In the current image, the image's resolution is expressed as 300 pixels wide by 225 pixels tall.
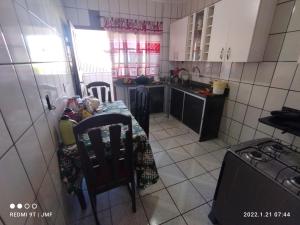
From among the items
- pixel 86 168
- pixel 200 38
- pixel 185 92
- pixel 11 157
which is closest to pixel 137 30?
pixel 200 38

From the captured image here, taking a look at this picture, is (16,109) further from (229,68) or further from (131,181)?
(229,68)

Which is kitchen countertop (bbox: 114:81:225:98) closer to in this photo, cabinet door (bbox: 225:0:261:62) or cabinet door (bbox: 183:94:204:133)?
cabinet door (bbox: 183:94:204:133)

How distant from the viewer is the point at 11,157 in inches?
21.2

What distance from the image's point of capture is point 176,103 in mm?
3049

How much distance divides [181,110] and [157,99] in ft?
2.28

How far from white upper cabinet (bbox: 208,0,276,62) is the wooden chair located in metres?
1.63

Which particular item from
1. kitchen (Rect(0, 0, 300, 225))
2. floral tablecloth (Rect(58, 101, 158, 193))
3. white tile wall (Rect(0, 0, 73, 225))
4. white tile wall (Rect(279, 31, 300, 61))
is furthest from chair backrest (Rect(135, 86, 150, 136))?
white tile wall (Rect(279, 31, 300, 61))

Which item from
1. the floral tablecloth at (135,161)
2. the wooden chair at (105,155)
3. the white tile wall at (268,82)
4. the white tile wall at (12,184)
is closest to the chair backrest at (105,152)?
the wooden chair at (105,155)

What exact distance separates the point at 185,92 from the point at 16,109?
242 cm

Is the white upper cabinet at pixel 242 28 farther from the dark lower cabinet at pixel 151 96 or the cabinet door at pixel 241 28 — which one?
the dark lower cabinet at pixel 151 96

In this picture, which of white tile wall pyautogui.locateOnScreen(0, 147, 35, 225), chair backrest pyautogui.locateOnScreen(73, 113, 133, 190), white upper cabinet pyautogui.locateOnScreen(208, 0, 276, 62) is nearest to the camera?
white tile wall pyautogui.locateOnScreen(0, 147, 35, 225)

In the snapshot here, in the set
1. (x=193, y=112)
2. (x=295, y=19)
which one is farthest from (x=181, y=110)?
(x=295, y=19)

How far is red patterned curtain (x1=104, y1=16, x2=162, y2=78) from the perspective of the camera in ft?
9.21

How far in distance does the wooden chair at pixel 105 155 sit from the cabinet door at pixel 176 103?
6.51 ft
